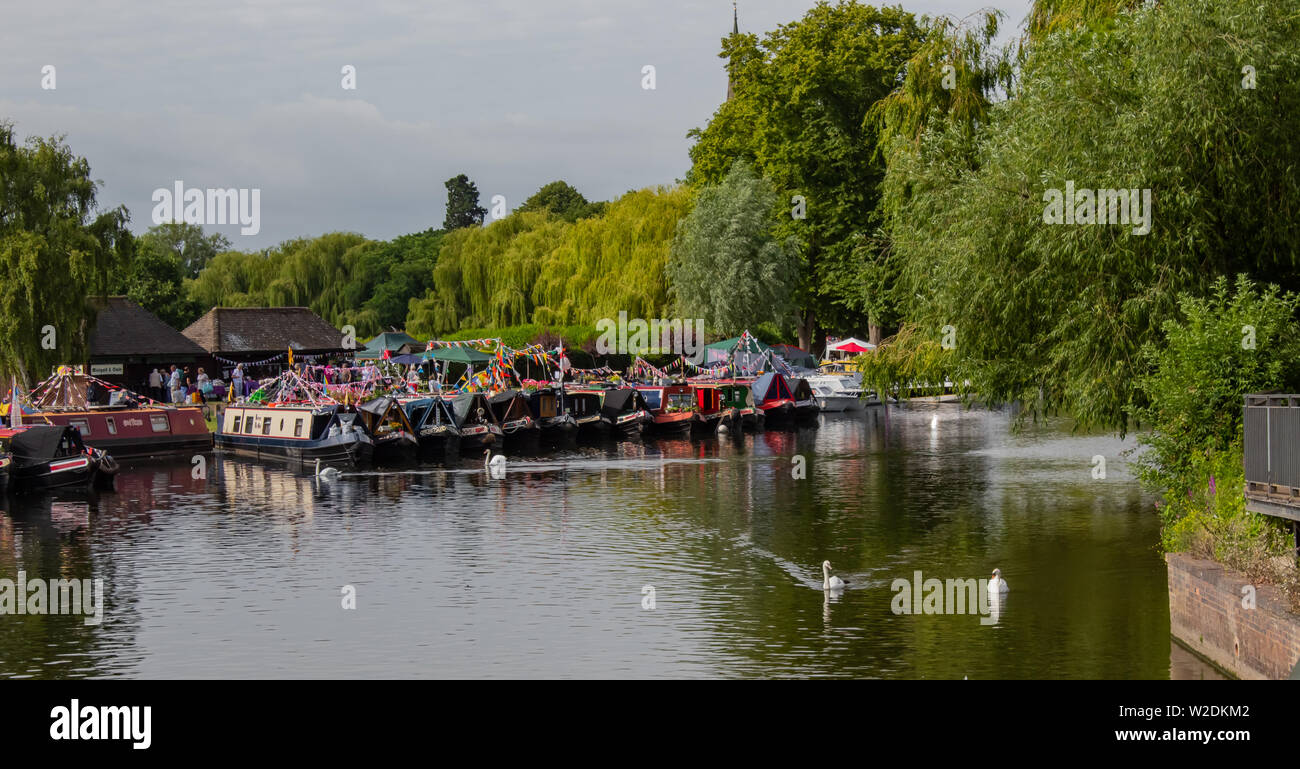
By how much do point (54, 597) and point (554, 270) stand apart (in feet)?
189

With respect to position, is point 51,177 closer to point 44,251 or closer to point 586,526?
point 44,251

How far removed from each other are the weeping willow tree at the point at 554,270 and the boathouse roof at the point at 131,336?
22309 mm

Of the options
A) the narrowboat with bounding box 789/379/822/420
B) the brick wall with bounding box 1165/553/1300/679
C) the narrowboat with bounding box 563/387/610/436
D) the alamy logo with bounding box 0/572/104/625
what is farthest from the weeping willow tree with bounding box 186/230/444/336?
the brick wall with bounding box 1165/553/1300/679

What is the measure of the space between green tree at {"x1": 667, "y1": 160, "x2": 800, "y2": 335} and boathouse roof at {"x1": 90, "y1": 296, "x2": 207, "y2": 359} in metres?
25.4

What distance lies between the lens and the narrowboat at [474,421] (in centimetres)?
4953

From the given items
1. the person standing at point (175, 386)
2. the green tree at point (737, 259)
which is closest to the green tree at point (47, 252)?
the person standing at point (175, 386)

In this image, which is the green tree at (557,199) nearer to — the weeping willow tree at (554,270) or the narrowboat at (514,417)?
the weeping willow tree at (554,270)

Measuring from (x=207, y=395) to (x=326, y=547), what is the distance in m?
36.0

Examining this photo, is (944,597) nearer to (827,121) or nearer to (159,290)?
(827,121)

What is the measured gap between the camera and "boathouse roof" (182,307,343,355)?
70.3 meters

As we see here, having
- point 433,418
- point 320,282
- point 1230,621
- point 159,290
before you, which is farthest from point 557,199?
point 1230,621

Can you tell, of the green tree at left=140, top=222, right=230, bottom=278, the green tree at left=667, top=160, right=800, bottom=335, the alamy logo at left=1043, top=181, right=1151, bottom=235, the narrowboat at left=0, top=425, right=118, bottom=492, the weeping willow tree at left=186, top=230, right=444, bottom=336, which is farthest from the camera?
the green tree at left=140, top=222, right=230, bottom=278
